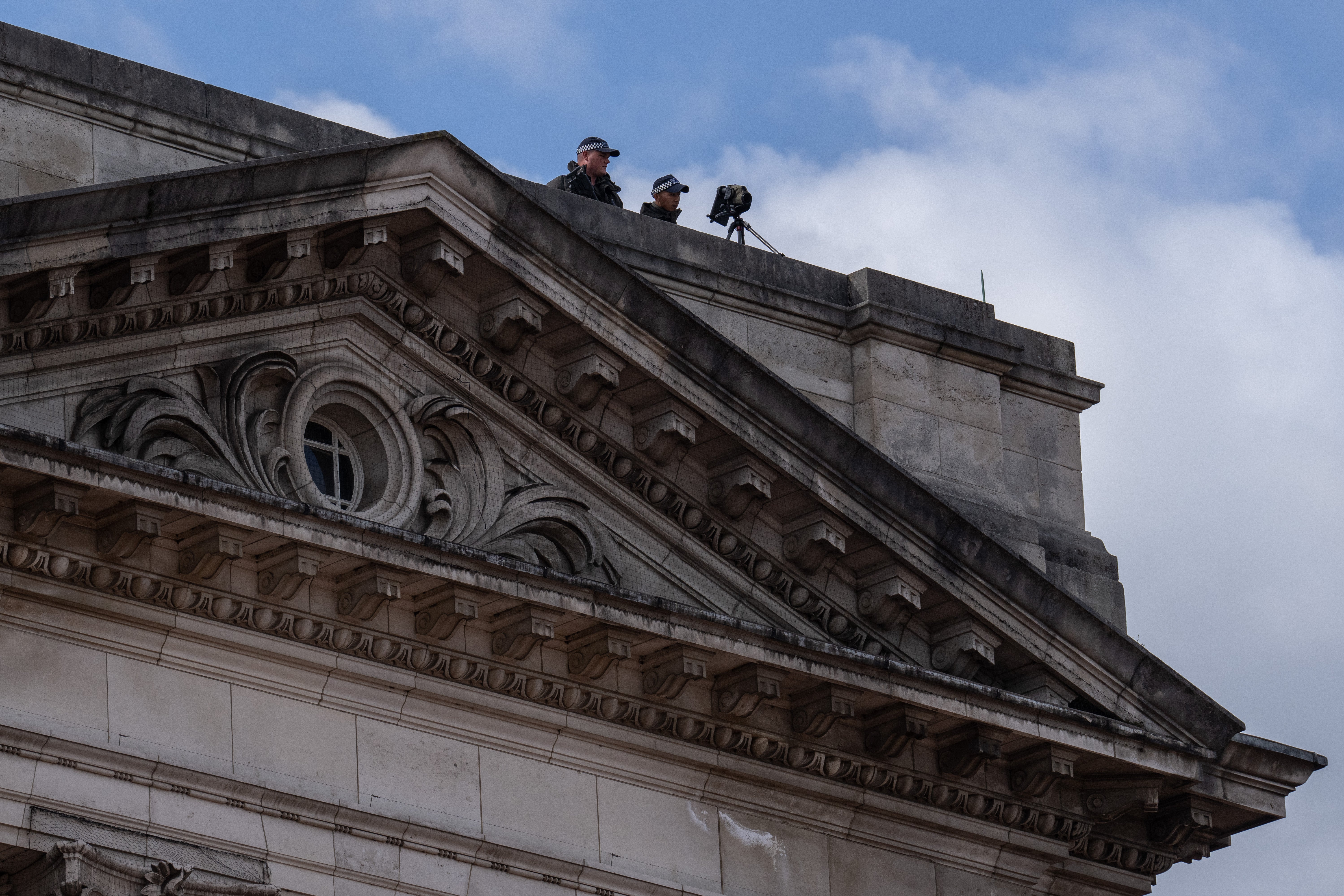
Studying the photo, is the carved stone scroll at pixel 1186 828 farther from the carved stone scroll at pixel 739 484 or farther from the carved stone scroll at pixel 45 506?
the carved stone scroll at pixel 45 506

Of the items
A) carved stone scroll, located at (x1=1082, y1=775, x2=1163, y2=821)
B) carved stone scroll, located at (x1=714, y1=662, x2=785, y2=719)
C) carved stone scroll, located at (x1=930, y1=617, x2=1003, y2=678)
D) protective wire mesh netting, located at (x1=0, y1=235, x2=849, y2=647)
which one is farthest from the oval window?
carved stone scroll, located at (x1=1082, y1=775, x2=1163, y2=821)

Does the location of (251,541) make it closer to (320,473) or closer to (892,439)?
(320,473)

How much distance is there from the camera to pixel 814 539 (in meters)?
21.8

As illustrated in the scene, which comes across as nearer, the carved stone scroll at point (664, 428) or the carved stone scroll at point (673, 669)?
the carved stone scroll at point (673, 669)

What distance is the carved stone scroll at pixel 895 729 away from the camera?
21484mm

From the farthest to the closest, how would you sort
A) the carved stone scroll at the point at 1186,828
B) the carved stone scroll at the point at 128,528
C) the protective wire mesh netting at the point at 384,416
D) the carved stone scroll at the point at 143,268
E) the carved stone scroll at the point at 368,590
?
the carved stone scroll at the point at 1186,828 → the carved stone scroll at the point at 368,590 → the protective wire mesh netting at the point at 384,416 → the carved stone scroll at the point at 143,268 → the carved stone scroll at the point at 128,528

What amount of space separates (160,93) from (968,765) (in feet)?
25.2

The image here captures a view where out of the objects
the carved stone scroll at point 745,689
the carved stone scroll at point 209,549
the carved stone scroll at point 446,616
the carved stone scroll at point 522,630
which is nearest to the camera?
the carved stone scroll at point 209,549

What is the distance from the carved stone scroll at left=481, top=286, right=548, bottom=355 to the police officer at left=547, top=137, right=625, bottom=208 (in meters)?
3.77

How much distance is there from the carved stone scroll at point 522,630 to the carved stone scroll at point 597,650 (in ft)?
0.78

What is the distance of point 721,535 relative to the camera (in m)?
21.8

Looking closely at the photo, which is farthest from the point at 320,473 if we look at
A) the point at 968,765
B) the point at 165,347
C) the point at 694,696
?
the point at 968,765

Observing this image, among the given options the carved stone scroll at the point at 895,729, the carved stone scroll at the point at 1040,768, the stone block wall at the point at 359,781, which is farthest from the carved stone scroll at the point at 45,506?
the carved stone scroll at the point at 1040,768

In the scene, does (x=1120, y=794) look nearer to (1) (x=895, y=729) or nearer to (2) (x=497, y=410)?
(1) (x=895, y=729)
